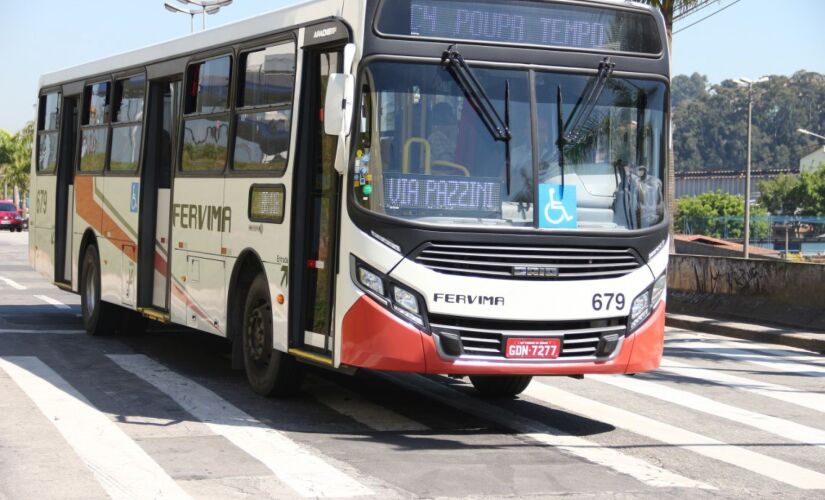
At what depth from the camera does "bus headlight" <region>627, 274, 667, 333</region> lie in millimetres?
9430

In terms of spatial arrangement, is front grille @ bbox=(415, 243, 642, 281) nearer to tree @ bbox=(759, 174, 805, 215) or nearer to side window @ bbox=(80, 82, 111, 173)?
side window @ bbox=(80, 82, 111, 173)

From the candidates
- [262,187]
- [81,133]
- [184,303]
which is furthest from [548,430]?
[81,133]

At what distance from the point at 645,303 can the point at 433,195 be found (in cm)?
175

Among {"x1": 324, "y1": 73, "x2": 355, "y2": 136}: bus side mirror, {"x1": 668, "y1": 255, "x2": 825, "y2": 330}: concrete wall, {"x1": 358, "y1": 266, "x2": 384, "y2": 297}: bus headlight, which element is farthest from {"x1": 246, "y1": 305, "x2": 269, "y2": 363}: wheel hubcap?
{"x1": 668, "y1": 255, "x2": 825, "y2": 330}: concrete wall

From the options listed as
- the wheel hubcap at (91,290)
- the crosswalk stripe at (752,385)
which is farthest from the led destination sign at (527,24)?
the wheel hubcap at (91,290)

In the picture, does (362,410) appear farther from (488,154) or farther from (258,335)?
(488,154)

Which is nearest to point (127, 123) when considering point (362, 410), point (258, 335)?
point (258, 335)

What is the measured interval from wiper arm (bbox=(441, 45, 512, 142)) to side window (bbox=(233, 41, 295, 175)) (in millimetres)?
1597

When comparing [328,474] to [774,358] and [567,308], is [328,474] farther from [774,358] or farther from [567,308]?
[774,358]

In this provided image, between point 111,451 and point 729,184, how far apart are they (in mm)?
179908

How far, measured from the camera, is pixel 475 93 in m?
9.11

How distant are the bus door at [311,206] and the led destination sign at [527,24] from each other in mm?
884

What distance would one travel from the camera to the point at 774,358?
15.7m

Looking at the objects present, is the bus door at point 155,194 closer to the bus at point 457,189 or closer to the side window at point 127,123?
the side window at point 127,123
